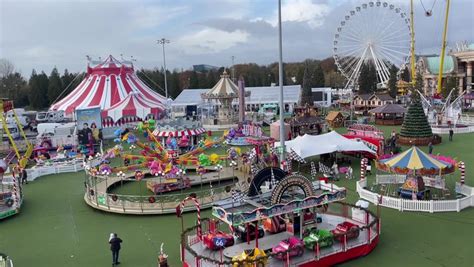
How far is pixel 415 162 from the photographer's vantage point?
15.7m

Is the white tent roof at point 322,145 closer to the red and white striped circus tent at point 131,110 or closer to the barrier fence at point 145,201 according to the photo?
the barrier fence at point 145,201

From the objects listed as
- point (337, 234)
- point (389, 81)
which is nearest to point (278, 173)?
point (337, 234)

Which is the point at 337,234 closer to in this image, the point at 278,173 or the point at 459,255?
the point at 278,173

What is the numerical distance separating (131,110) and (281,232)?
2996cm

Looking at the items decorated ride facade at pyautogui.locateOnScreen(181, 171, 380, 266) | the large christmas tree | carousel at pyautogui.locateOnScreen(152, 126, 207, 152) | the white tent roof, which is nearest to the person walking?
carousel at pyautogui.locateOnScreen(152, 126, 207, 152)

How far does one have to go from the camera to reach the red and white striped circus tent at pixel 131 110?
39375mm

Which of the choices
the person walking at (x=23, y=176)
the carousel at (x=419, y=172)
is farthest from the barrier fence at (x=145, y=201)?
the carousel at (x=419, y=172)

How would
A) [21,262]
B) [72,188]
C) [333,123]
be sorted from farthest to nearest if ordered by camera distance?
[333,123]
[72,188]
[21,262]

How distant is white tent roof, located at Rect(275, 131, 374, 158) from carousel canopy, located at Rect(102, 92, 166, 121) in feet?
69.5

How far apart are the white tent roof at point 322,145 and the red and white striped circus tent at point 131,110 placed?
2119cm

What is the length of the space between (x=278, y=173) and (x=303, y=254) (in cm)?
244

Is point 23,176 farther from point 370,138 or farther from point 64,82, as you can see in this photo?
point 64,82

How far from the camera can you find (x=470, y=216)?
14805 mm

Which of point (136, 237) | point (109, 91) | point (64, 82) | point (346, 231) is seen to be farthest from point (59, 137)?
point (64, 82)
